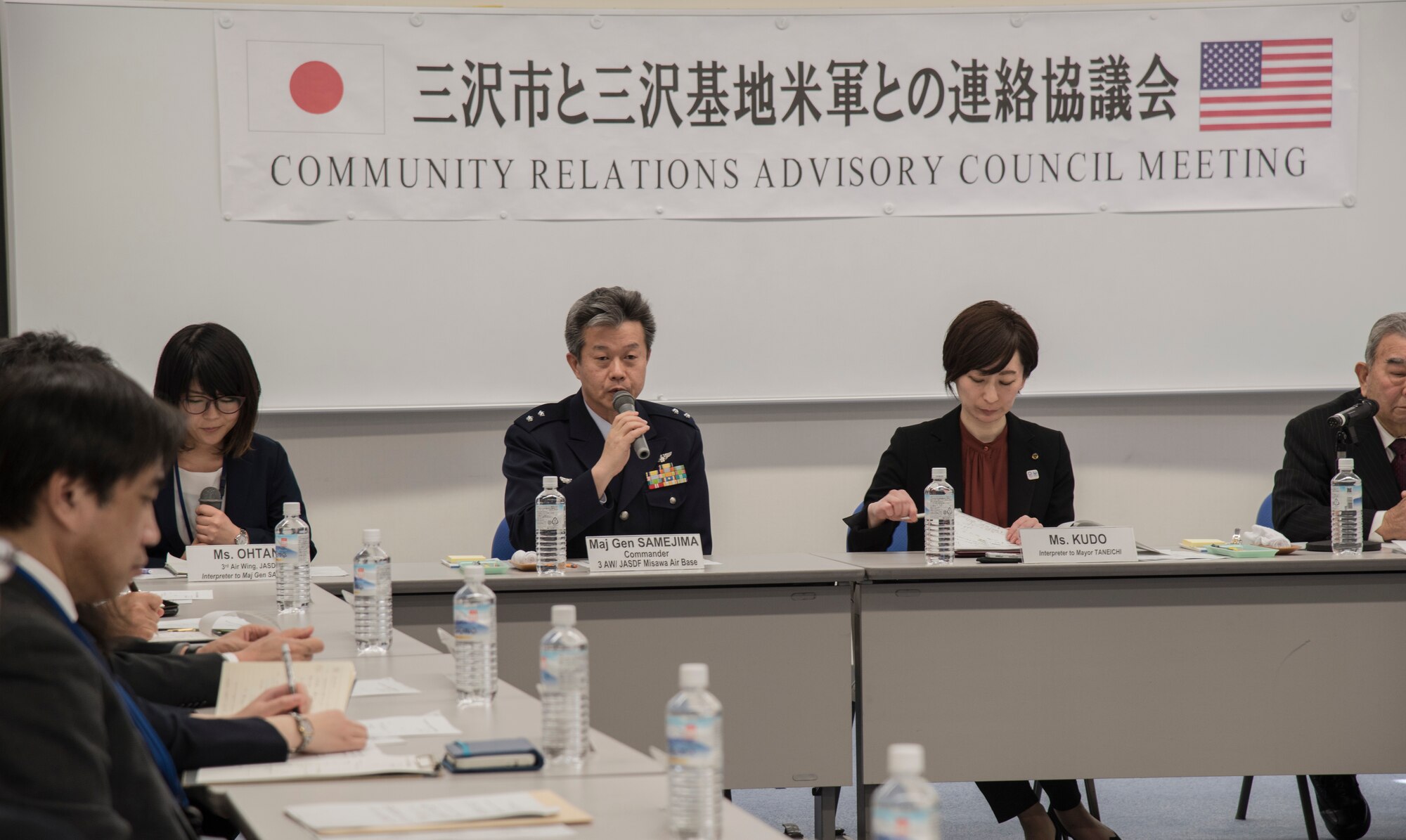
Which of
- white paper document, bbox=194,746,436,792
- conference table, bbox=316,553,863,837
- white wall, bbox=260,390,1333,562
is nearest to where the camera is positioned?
white paper document, bbox=194,746,436,792

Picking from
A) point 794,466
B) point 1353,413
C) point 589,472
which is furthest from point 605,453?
point 1353,413

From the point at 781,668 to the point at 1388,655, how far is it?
139 centimetres

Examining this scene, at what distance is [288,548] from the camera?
2625 millimetres

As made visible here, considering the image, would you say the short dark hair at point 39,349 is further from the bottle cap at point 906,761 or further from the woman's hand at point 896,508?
the woman's hand at point 896,508

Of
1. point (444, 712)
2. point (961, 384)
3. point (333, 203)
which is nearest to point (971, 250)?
point (961, 384)

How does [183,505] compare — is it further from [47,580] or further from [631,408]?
[47,580]

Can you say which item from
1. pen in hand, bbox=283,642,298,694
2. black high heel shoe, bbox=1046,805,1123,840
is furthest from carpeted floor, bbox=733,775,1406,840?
pen in hand, bbox=283,642,298,694

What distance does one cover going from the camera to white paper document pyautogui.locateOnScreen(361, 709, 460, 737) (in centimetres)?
168

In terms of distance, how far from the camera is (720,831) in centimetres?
128

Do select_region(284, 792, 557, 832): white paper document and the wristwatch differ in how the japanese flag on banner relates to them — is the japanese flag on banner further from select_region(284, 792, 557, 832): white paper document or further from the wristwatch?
select_region(284, 792, 557, 832): white paper document

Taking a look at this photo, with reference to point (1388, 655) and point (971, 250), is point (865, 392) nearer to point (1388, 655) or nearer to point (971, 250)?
point (971, 250)

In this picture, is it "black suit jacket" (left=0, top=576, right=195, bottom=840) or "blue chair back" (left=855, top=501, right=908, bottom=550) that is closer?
"black suit jacket" (left=0, top=576, right=195, bottom=840)

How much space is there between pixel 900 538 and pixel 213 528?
1.81 m

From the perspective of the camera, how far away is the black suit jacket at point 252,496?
11.3ft
